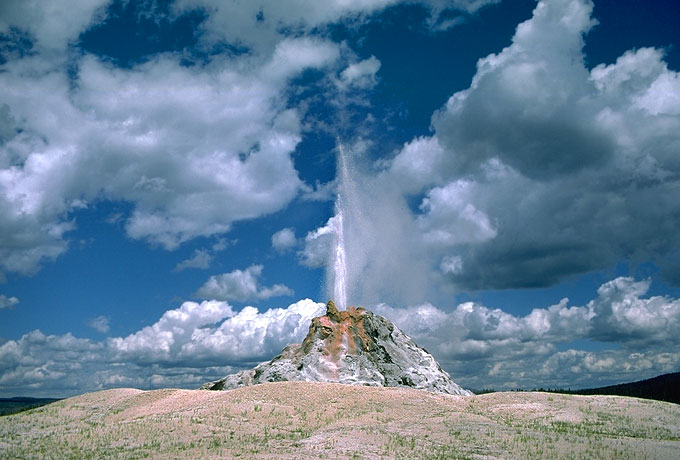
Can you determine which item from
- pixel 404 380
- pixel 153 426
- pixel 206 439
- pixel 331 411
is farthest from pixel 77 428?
pixel 404 380

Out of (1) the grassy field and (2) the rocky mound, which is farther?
(2) the rocky mound

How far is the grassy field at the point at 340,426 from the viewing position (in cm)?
3431

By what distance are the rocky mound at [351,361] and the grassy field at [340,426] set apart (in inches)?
326

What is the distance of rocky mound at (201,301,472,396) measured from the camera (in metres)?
63.4

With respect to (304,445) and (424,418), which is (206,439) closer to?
(304,445)

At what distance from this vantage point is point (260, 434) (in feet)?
130

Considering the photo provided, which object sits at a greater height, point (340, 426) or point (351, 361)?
point (351, 361)

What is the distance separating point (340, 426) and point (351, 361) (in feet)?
75.7

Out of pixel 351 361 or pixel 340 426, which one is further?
pixel 351 361

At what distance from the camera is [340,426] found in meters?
41.7

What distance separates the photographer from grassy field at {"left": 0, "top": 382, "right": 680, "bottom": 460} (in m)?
34.3

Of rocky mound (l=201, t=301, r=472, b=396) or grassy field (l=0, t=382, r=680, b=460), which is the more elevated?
rocky mound (l=201, t=301, r=472, b=396)

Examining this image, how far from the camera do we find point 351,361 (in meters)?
64.8

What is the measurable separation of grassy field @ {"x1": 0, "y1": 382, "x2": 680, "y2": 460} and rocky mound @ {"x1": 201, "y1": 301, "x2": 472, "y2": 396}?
828cm
